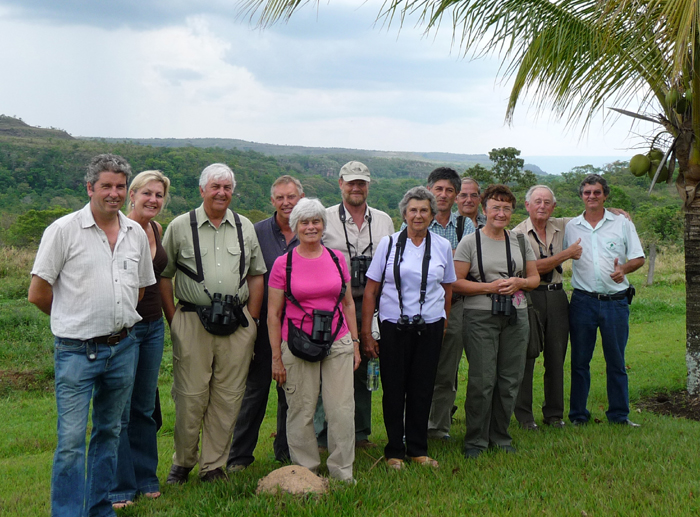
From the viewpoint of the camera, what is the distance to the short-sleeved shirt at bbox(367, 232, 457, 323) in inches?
183

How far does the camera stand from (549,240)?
600cm

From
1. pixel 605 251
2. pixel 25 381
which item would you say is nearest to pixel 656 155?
pixel 605 251

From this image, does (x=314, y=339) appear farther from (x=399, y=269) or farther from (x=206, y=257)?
(x=206, y=257)

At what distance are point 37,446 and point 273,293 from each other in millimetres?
4063

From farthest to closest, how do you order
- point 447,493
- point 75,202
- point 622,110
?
point 75,202 < point 622,110 < point 447,493

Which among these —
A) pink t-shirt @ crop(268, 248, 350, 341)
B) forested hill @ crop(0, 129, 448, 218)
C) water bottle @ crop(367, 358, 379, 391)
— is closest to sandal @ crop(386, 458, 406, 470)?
water bottle @ crop(367, 358, 379, 391)

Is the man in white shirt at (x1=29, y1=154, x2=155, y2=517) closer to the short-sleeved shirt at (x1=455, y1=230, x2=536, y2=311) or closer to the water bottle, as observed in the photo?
the water bottle

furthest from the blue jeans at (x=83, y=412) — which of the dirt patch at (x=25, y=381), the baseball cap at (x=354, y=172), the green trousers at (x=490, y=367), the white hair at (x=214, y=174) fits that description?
the dirt patch at (x=25, y=381)

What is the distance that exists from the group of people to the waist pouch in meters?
0.01

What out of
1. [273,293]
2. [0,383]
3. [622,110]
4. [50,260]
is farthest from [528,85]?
[0,383]

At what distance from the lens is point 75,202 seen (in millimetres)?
48375

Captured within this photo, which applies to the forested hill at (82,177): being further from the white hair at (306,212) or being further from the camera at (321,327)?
the camera at (321,327)

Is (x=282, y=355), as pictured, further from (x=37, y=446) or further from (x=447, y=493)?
(x=37, y=446)

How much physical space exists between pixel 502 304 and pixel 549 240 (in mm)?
1384
